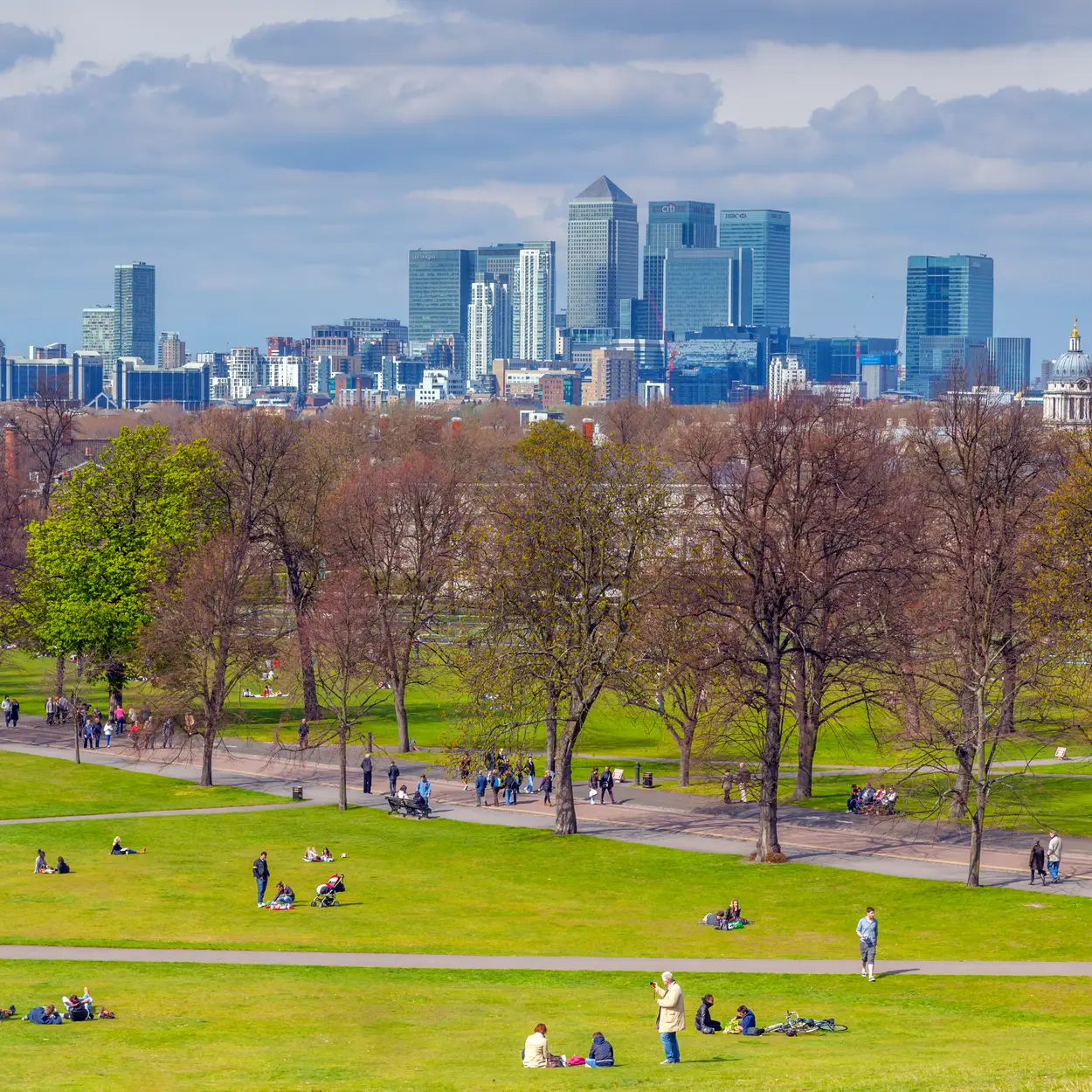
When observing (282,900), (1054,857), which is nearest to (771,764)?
(1054,857)

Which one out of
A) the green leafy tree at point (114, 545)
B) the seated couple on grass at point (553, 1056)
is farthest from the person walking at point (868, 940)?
the green leafy tree at point (114, 545)

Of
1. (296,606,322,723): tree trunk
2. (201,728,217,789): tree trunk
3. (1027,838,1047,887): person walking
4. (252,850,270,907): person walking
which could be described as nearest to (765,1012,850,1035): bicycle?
(1027,838,1047,887): person walking

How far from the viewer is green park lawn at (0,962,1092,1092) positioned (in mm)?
30656

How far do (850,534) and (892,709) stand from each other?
5533 millimetres

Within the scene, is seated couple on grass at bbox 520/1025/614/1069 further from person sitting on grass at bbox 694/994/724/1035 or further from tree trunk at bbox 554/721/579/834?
tree trunk at bbox 554/721/579/834

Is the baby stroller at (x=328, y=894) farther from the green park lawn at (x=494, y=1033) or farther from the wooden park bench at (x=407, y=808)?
the wooden park bench at (x=407, y=808)

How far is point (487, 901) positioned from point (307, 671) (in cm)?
2883

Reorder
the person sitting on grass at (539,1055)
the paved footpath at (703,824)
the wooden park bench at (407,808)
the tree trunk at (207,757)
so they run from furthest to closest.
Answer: the tree trunk at (207,757) → the wooden park bench at (407,808) → the paved footpath at (703,824) → the person sitting on grass at (539,1055)

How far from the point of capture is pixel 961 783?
185 feet

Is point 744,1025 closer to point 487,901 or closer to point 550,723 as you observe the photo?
point 487,901

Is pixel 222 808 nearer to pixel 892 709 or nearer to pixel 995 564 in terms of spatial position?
pixel 892 709

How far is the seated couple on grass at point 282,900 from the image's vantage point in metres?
47.2

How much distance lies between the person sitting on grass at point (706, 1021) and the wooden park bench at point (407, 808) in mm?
24436

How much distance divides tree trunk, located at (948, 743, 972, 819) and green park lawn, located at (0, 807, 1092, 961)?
176 inches
